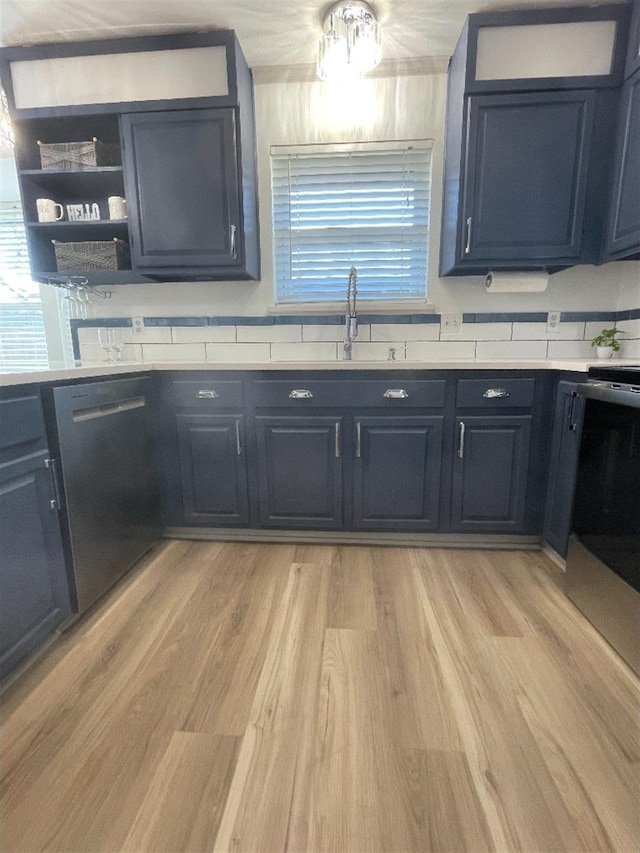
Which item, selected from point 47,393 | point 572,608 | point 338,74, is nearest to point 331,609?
point 572,608

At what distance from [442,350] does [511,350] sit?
0.39 metres

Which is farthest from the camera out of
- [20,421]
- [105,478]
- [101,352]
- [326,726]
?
[101,352]

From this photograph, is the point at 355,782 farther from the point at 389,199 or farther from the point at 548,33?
the point at 548,33

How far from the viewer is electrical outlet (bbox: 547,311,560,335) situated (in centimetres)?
226

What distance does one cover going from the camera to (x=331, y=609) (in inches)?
61.2

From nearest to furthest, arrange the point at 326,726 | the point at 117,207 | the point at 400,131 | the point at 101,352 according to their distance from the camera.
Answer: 1. the point at 326,726
2. the point at 117,207
3. the point at 400,131
4. the point at 101,352

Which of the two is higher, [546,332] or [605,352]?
[546,332]

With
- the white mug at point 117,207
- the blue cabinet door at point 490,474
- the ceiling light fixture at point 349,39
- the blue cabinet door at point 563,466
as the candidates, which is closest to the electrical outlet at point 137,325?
the white mug at point 117,207

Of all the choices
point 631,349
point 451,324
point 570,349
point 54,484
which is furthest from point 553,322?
point 54,484

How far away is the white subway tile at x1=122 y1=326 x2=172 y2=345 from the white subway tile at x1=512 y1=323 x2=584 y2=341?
205cm

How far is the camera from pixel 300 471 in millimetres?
2018

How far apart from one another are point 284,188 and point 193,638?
2.31 metres

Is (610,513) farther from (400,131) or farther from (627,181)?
(400,131)

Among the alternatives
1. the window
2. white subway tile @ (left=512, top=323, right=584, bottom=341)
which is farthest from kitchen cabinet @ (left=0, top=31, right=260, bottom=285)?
white subway tile @ (left=512, top=323, right=584, bottom=341)
